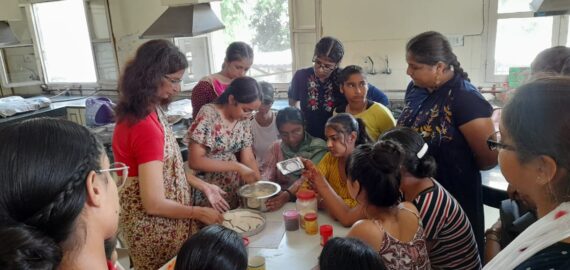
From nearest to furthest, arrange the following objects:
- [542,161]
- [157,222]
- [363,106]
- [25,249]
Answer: [25,249] < [542,161] < [157,222] < [363,106]

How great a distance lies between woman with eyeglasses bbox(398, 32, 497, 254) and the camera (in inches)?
65.9

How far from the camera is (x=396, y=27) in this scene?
11.2 ft

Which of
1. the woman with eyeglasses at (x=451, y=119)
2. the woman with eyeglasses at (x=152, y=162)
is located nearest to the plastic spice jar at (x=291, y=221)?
the woman with eyeglasses at (x=152, y=162)

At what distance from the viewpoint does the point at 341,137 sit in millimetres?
1903

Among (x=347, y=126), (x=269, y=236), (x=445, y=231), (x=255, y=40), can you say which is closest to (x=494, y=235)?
(x=445, y=231)

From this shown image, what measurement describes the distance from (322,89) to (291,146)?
426 mm

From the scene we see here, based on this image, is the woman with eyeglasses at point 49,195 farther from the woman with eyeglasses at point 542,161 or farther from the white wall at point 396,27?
the white wall at point 396,27

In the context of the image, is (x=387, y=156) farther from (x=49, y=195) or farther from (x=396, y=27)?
(x=396, y=27)

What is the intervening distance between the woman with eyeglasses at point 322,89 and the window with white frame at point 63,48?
317 centimetres

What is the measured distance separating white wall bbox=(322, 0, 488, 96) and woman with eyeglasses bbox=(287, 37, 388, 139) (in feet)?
3.55

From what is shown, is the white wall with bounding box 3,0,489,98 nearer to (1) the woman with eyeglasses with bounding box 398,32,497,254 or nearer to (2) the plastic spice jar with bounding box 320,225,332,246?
(1) the woman with eyeglasses with bounding box 398,32,497,254

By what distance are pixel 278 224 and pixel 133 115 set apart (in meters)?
0.78

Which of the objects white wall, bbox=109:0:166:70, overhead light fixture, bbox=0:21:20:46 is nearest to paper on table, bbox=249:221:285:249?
white wall, bbox=109:0:166:70

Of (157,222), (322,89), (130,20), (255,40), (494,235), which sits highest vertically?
(130,20)
